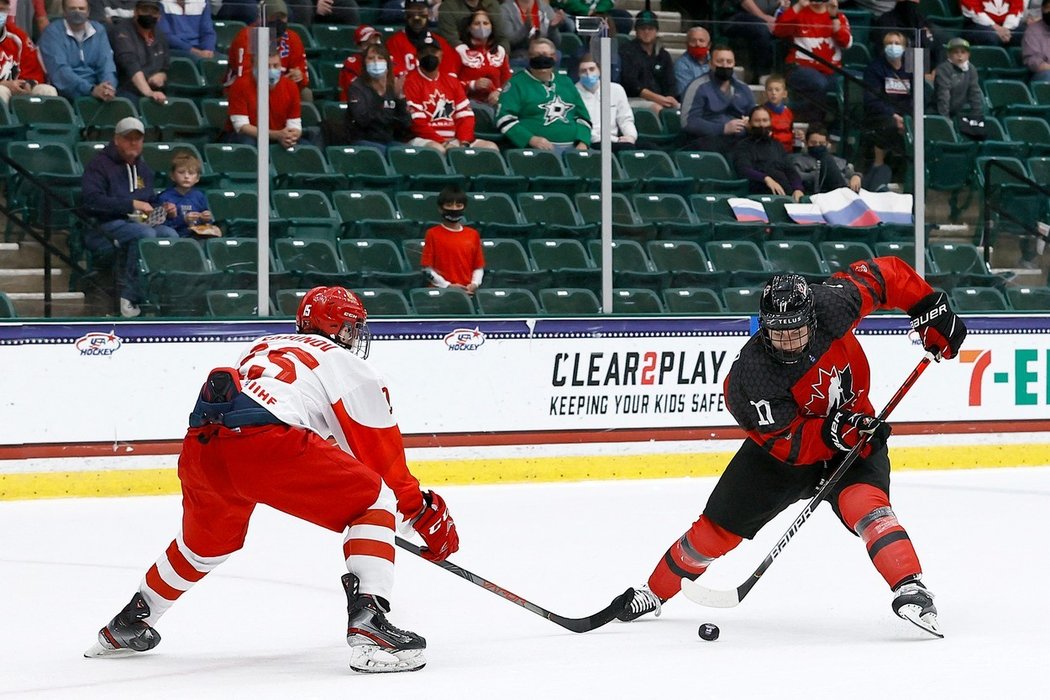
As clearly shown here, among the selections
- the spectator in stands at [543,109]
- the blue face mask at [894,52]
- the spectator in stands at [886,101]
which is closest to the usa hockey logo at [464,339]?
the spectator in stands at [543,109]

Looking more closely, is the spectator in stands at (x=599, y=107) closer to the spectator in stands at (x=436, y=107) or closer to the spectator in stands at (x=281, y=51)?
the spectator in stands at (x=436, y=107)

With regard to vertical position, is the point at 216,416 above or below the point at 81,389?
above

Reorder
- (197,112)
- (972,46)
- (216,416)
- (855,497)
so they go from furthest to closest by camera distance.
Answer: (972,46) → (197,112) → (855,497) → (216,416)

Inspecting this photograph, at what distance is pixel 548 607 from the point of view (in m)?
4.47

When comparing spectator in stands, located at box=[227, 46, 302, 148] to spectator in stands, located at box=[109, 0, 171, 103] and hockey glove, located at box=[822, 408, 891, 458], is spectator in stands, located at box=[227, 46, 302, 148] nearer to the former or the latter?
spectator in stands, located at box=[109, 0, 171, 103]

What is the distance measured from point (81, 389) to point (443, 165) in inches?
85.6

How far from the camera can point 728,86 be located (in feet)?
27.1

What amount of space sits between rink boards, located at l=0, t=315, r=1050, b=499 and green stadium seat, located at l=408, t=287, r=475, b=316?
7cm

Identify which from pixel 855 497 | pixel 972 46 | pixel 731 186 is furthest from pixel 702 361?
pixel 855 497

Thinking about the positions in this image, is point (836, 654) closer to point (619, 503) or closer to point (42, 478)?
point (619, 503)

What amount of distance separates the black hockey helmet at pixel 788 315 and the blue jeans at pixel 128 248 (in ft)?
12.4

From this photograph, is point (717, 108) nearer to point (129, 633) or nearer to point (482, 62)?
point (482, 62)

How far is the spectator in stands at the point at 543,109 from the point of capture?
313 inches

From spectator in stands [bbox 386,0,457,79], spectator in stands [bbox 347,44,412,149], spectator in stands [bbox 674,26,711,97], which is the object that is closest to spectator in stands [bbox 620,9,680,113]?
spectator in stands [bbox 674,26,711,97]
